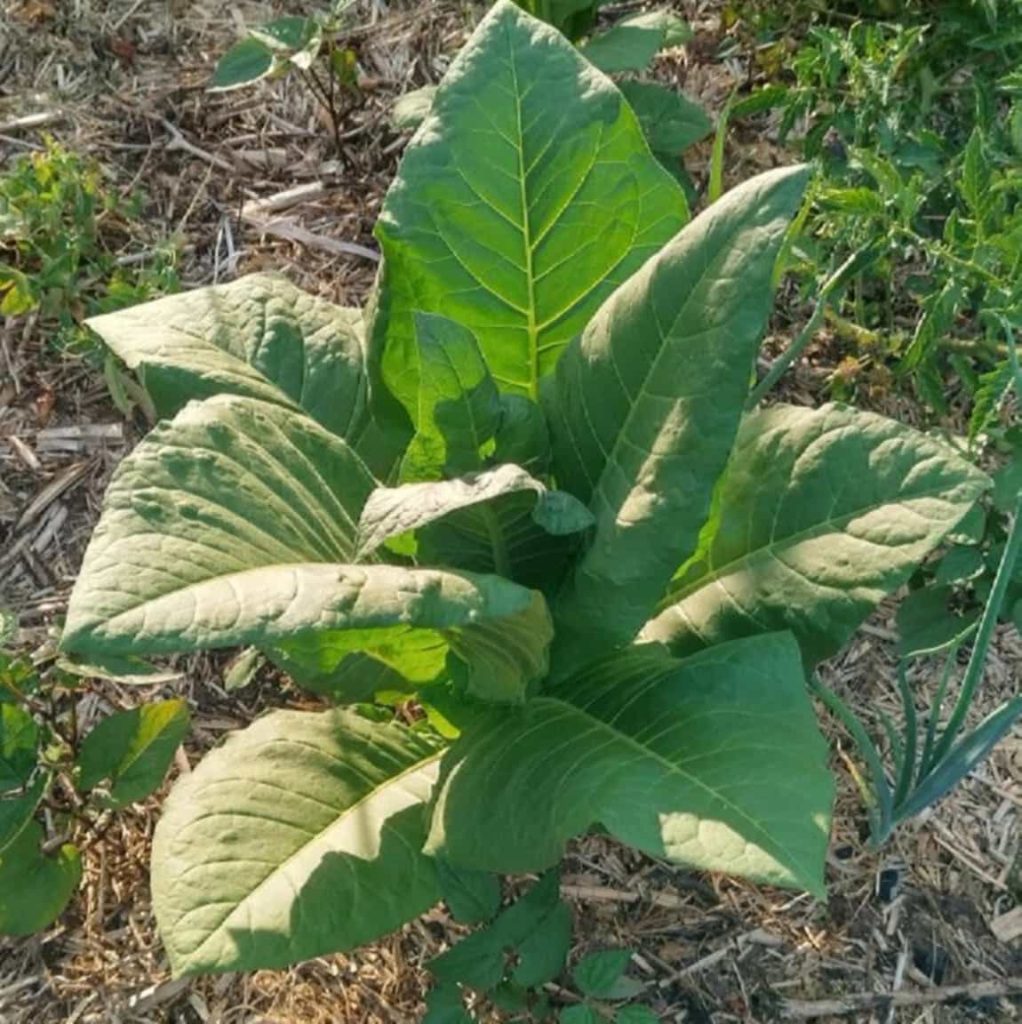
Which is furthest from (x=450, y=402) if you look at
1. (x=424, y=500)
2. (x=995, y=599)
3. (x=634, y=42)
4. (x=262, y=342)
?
(x=634, y=42)

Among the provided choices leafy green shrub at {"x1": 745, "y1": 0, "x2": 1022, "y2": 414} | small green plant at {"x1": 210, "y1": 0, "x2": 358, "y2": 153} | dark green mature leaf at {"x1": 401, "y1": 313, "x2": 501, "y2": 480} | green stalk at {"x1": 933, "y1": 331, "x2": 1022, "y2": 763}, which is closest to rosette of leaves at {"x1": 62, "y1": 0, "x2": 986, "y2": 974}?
dark green mature leaf at {"x1": 401, "y1": 313, "x2": 501, "y2": 480}

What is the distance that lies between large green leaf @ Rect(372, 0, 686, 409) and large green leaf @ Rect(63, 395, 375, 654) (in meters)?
0.18

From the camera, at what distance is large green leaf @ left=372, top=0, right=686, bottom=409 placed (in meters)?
1.55

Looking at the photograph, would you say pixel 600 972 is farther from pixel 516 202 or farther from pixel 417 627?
pixel 516 202

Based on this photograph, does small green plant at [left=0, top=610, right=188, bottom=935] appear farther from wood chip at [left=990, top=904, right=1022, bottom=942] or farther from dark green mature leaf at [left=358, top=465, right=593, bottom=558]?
wood chip at [left=990, top=904, right=1022, bottom=942]

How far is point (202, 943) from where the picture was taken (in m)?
1.43

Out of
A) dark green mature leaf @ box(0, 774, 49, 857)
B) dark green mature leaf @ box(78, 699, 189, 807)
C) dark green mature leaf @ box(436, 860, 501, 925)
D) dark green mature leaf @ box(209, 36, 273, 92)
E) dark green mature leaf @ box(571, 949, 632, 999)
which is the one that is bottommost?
dark green mature leaf @ box(571, 949, 632, 999)

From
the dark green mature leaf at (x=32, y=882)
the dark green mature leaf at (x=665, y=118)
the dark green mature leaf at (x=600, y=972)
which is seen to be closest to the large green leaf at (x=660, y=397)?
the dark green mature leaf at (x=600, y=972)

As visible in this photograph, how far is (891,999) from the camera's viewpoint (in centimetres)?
192

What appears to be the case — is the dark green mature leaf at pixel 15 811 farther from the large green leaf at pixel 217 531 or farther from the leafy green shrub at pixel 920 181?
the leafy green shrub at pixel 920 181

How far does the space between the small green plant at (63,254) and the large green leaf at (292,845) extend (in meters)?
0.86

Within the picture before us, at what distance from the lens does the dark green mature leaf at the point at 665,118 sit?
2.33 metres

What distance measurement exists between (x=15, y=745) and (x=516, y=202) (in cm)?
95

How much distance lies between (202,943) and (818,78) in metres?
1.80
